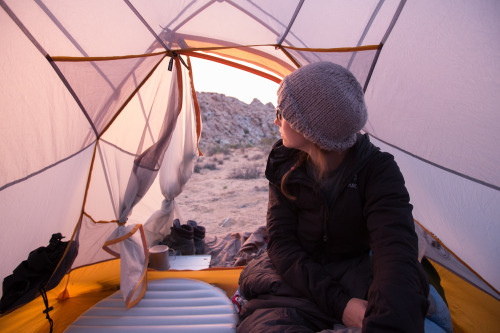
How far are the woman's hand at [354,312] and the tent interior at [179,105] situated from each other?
680 mm

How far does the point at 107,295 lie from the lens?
2213 mm

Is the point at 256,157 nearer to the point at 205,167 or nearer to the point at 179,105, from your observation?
the point at 205,167

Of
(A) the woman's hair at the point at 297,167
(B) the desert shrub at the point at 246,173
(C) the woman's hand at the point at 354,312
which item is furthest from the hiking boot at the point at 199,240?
(B) the desert shrub at the point at 246,173

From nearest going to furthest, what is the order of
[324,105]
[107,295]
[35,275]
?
[324,105], [35,275], [107,295]

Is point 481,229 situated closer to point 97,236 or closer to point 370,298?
point 370,298

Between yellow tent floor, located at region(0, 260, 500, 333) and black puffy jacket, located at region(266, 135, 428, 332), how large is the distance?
35.8 inches

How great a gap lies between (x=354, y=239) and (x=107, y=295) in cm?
169

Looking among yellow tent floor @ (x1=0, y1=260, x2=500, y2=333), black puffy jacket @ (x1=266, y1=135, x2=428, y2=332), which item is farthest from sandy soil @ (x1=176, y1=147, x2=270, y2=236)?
black puffy jacket @ (x1=266, y1=135, x2=428, y2=332)

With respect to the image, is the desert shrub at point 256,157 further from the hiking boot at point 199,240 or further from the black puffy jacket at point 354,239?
the black puffy jacket at point 354,239

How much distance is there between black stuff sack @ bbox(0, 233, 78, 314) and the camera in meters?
1.82

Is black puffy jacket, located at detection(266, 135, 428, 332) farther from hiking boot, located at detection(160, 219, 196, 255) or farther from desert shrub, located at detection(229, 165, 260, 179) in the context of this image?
desert shrub, located at detection(229, 165, 260, 179)

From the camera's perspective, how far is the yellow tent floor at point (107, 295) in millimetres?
1859

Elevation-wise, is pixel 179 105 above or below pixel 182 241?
above

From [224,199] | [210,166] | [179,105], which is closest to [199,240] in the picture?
[179,105]
